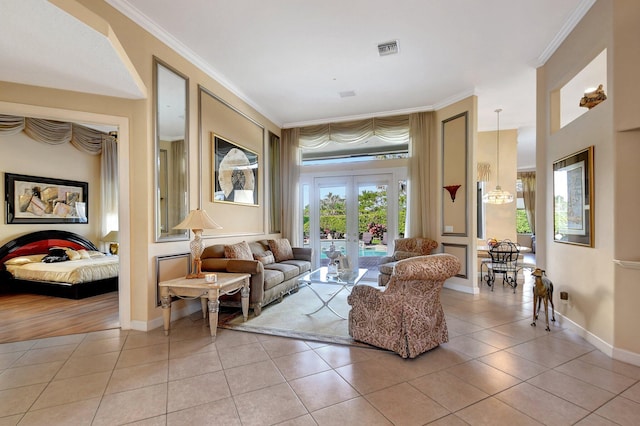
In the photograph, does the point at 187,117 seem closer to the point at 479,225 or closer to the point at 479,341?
the point at 479,341

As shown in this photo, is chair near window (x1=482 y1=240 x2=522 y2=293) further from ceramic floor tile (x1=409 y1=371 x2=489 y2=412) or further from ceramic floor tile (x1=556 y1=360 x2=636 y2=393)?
ceramic floor tile (x1=409 y1=371 x2=489 y2=412)

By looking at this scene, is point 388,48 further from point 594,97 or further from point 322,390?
point 322,390

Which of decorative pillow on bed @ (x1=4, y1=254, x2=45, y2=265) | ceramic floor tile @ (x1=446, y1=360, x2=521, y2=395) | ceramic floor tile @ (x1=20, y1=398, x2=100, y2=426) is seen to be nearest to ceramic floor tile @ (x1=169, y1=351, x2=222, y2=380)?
ceramic floor tile @ (x1=20, y1=398, x2=100, y2=426)

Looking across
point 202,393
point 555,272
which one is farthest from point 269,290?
point 555,272

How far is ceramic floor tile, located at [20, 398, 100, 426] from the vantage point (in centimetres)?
183

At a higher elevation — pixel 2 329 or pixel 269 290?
pixel 269 290

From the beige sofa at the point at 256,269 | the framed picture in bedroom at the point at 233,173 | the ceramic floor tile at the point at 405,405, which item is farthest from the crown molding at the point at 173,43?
the ceramic floor tile at the point at 405,405

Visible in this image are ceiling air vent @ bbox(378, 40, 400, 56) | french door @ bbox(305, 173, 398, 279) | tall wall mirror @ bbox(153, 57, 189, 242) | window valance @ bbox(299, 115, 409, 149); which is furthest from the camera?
french door @ bbox(305, 173, 398, 279)

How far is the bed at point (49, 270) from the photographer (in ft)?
15.7

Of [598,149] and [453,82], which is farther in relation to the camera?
[453,82]

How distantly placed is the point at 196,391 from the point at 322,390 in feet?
3.08

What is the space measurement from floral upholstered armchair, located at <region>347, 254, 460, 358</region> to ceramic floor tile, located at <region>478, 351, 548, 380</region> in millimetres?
450

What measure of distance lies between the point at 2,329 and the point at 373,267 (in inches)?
225

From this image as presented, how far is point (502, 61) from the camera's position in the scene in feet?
13.6
